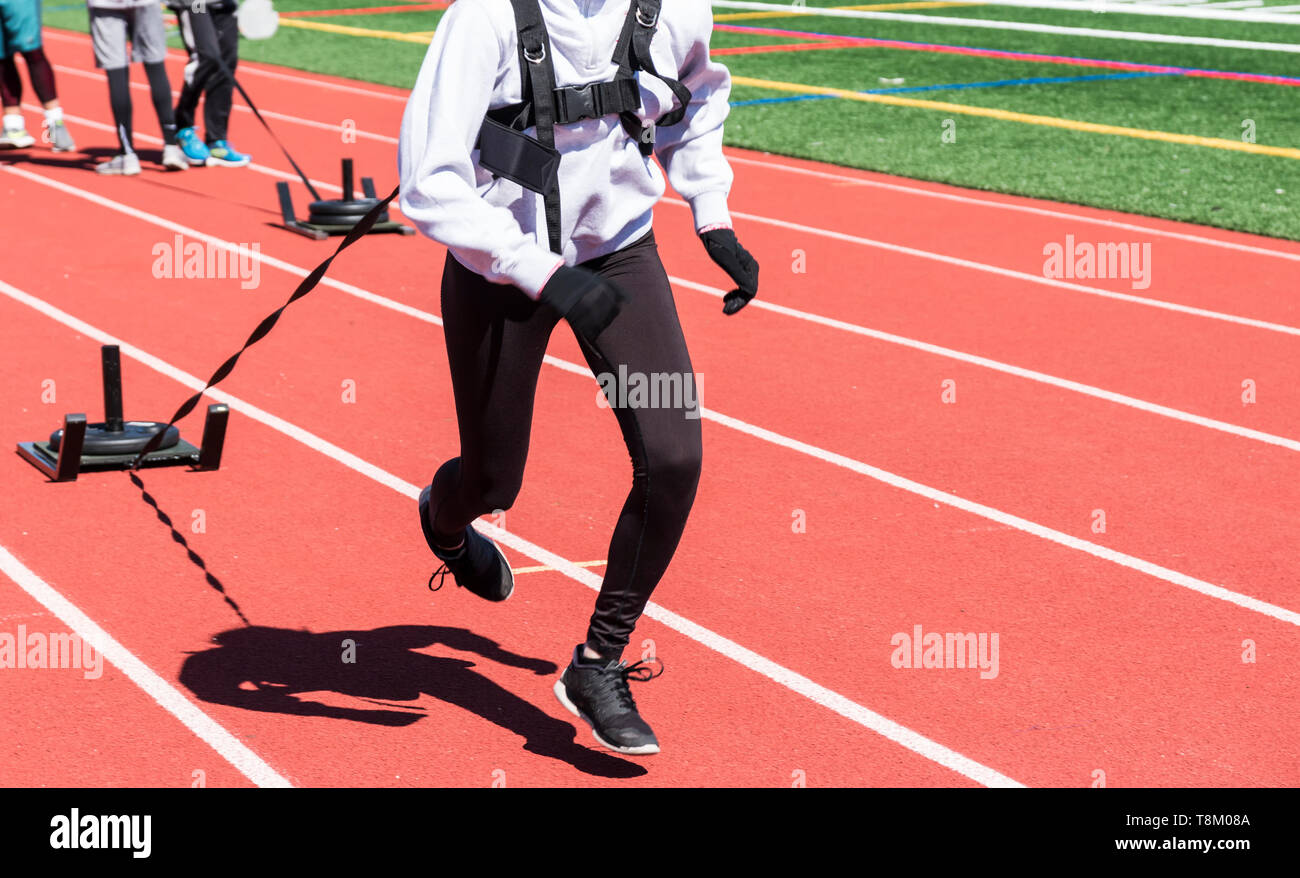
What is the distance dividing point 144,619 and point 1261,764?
3.26 metres

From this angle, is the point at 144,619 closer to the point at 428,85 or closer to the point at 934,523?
the point at 428,85

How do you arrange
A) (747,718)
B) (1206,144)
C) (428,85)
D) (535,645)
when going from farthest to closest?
(1206,144), (535,645), (747,718), (428,85)

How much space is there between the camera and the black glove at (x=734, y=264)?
4289 millimetres

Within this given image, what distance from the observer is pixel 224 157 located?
47.4 ft

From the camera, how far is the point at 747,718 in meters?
4.55

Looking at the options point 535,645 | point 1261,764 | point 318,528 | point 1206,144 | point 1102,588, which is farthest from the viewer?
point 1206,144

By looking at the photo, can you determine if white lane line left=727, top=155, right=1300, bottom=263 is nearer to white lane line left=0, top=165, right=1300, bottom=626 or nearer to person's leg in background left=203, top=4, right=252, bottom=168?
person's leg in background left=203, top=4, right=252, bottom=168

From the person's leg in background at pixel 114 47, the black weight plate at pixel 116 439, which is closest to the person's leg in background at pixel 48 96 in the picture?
the person's leg in background at pixel 114 47

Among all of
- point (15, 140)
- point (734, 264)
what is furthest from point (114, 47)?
point (734, 264)

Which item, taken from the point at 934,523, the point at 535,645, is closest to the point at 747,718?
the point at 535,645

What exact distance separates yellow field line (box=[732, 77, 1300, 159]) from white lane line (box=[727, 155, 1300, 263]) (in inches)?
116

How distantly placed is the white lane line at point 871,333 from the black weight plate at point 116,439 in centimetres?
228

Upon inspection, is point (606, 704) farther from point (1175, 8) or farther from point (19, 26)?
point (1175, 8)

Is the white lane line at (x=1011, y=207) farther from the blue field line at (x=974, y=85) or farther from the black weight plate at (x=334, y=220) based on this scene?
the blue field line at (x=974, y=85)
